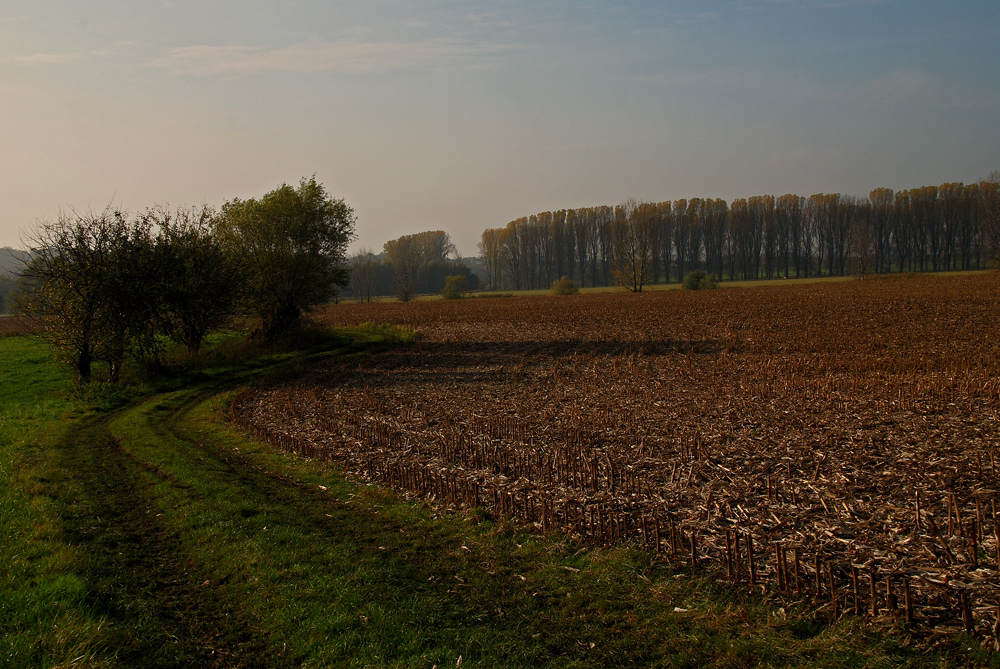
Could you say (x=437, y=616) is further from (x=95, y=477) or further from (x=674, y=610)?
(x=95, y=477)

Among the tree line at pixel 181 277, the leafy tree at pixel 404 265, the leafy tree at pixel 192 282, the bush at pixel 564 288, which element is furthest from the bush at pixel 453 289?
the leafy tree at pixel 192 282

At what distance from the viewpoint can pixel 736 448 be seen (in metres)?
11.1

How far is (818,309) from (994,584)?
37351 mm

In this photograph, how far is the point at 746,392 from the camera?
647 inches

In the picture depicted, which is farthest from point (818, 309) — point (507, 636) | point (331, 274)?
point (507, 636)

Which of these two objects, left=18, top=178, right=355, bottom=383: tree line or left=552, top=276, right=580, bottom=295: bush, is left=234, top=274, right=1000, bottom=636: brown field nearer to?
left=18, top=178, right=355, bottom=383: tree line

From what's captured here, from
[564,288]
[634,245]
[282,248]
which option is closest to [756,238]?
[634,245]

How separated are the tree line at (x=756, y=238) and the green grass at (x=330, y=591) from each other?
303 ft

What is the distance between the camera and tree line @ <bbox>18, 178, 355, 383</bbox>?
73.7ft

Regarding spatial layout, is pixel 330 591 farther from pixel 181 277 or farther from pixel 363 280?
pixel 363 280

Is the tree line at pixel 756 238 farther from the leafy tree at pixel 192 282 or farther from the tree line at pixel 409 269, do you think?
the leafy tree at pixel 192 282

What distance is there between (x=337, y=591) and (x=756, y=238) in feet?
448

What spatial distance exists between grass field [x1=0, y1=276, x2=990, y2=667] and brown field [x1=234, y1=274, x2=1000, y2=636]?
568 millimetres

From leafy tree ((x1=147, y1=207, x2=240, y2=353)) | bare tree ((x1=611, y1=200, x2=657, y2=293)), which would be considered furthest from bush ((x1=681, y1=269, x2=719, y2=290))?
leafy tree ((x1=147, y1=207, x2=240, y2=353))
